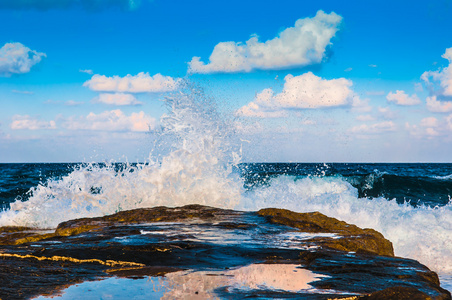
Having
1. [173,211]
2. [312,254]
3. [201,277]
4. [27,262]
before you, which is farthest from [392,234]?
[27,262]

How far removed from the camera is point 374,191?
21.3 meters

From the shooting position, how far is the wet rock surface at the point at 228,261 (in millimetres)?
2941

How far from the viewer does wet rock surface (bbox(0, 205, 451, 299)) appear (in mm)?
2941

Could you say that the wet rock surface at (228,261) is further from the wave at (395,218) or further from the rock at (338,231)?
the wave at (395,218)

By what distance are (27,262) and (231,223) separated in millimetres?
2999

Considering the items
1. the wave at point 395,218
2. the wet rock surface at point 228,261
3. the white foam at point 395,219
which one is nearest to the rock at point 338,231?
the wet rock surface at point 228,261

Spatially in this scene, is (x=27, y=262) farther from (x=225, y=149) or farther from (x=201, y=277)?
(x=225, y=149)

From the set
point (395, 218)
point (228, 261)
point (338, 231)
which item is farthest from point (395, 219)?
point (228, 261)

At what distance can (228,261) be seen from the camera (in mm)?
3969

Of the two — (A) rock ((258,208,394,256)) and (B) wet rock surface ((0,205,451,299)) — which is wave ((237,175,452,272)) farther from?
(B) wet rock surface ((0,205,451,299))

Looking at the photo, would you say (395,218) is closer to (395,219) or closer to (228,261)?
(395,219)

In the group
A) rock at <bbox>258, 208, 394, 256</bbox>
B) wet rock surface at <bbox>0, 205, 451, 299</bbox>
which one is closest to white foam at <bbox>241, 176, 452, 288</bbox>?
rock at <bbox>258, 208, 394, 256</bbox>

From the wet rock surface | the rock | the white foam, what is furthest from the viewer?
the white foam

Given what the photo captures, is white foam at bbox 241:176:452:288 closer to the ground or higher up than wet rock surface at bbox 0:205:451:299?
closer to the ground
